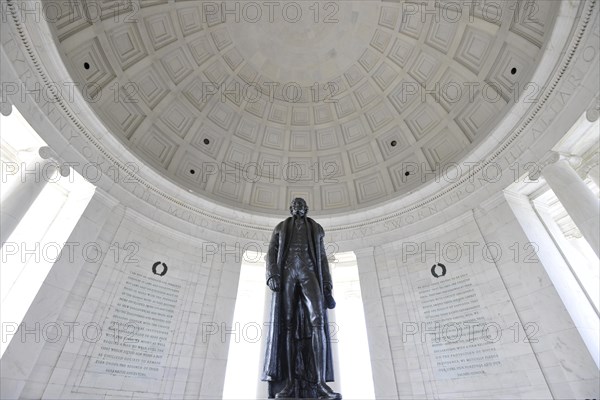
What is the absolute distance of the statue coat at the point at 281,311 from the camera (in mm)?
4164

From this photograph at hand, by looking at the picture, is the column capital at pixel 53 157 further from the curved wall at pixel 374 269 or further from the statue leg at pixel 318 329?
the statue leg at pixel 318 329

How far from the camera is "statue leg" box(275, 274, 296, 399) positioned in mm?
3993

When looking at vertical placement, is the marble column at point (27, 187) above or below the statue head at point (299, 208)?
above

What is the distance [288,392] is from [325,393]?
1.62ft

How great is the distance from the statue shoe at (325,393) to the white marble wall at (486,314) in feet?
22.2

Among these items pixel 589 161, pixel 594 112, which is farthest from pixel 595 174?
pixel 594 112

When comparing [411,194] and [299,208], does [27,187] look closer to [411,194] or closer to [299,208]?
[299,208]

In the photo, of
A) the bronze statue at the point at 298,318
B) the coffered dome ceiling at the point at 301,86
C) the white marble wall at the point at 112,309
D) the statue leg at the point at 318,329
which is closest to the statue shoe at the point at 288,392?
the bronze statue at the point at 298,318

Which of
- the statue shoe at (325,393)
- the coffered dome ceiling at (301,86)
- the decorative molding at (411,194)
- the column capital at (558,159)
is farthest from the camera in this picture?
the coffered dome ceiling at (301,86)

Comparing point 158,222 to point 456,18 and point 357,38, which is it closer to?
point 357,38

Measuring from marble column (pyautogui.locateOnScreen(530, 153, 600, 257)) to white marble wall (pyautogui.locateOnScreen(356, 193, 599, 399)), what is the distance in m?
1.40

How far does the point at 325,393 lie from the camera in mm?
3871

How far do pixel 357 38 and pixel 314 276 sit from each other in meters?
12.8

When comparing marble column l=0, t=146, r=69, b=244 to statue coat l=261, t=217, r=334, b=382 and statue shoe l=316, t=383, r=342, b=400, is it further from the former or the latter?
statue shoe l=316, t=383, r=342, b=400
